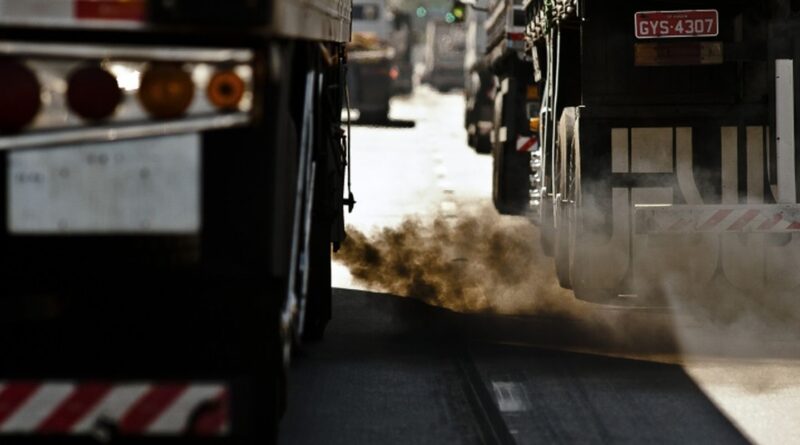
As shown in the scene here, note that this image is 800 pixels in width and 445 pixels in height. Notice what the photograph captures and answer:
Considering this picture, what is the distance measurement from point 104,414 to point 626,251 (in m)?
6.51

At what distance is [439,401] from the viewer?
29.9ft

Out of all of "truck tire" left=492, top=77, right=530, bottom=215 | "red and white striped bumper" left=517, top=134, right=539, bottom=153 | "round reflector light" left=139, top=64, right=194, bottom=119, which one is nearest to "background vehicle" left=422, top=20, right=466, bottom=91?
"truck tire" left=492, top=77, right=530, bottom=215

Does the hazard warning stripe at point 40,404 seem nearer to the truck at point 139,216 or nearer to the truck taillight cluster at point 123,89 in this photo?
the truck at point 139,216

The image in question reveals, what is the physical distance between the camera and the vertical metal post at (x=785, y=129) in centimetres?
1130

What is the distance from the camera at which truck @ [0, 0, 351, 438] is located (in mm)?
5543

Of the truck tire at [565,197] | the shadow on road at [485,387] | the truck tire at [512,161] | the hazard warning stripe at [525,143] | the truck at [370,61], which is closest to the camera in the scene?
the shadow on road at [485,387]

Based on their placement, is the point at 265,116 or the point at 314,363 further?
the point at 314,363

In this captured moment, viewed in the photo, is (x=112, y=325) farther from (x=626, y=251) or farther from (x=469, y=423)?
(x=626, y=251)

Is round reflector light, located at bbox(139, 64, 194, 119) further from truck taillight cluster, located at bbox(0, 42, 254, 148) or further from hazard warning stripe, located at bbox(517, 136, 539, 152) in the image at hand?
hazard warning stripe, located at bbox(517, 136, 539, 152)

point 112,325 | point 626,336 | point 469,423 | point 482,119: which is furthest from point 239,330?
point 482,119

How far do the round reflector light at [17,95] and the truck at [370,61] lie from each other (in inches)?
1390

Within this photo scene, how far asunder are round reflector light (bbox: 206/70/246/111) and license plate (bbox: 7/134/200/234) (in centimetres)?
14

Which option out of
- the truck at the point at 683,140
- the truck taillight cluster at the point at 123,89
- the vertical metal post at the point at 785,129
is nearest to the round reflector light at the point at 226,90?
the truck taillight cluster at the point at 123,89

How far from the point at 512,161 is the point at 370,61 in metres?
21.0
